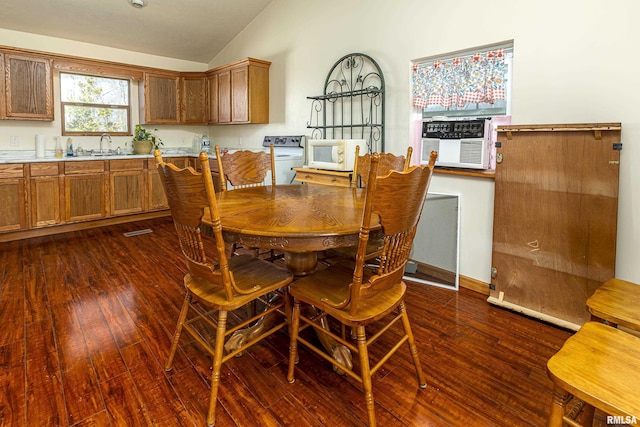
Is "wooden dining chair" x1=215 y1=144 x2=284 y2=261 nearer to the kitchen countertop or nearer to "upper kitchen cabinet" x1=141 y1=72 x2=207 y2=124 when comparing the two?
the kitchen countertop

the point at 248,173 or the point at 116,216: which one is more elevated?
the point at 248,173

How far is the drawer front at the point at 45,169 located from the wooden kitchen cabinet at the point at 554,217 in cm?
463

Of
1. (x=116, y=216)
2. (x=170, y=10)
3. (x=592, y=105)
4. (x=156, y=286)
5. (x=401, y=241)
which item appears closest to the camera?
(x=401, y=241)

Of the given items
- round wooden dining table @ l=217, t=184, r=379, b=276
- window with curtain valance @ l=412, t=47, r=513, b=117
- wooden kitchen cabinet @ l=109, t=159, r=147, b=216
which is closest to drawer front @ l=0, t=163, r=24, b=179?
wooden kitchen cabinet @ l=109, t=159, r=147, b=216

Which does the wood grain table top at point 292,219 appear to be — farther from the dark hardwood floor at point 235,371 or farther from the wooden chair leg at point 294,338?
the dark hardwood floor at point 235,371

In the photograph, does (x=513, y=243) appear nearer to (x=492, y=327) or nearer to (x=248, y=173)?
(x=492, y=327)

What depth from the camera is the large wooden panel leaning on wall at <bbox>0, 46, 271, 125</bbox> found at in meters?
4.15

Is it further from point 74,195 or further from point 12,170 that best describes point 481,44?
point 12,170

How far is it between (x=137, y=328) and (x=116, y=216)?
3124 mm

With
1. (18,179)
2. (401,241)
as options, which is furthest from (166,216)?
(401,241)

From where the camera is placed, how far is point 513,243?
96.4 inches

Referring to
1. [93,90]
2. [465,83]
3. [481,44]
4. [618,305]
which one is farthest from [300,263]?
[93,90]

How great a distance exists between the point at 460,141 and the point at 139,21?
410 cm

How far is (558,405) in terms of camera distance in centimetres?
103
